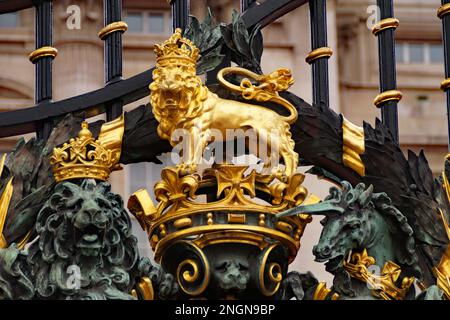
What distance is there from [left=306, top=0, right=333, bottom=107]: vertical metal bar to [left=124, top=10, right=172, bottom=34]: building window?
46.0 feet

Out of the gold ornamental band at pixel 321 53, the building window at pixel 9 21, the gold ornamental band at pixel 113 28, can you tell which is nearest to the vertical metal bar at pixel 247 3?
the gold ornamental band at pixel 321 53

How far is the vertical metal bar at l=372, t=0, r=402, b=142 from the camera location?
59.2 ft

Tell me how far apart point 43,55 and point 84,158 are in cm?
126

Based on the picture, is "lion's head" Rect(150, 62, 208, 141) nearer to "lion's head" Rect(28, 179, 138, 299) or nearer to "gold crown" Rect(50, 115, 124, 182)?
"gold crown" Rect(50, 115, 124, 182)

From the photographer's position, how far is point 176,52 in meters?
17.4

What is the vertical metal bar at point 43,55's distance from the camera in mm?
18328

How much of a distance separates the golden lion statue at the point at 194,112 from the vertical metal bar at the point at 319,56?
59 centimetres

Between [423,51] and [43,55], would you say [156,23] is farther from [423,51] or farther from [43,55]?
[43,55]

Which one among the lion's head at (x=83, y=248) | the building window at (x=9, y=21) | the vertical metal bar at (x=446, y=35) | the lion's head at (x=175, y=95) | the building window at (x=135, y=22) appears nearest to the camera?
the lion's head at (x=83, y=248)

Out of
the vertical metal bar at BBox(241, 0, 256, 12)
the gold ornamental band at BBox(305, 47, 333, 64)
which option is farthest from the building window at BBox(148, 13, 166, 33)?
the gold ornamental band at BBox(305, 47, 333, 64)

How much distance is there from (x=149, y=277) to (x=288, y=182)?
102 centimetres

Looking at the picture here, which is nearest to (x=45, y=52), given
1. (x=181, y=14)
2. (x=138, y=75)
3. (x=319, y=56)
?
(x=138, y=75)

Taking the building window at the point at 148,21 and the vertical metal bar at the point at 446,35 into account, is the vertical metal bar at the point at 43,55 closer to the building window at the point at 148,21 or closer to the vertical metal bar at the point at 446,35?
the vertical metal bar at the point at 446,35
